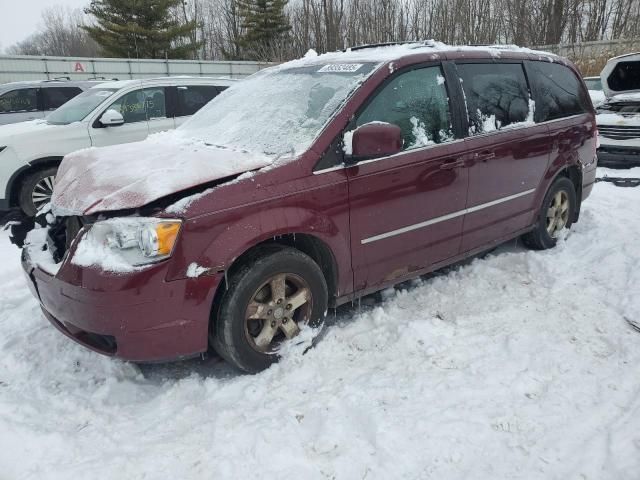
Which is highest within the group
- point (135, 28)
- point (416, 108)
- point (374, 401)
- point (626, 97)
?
point (135, 28)

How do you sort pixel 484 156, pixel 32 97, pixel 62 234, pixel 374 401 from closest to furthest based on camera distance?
1. pixel 374 401
2. pixel 62 234
3. pixel 484 156
4. pixel 32 97

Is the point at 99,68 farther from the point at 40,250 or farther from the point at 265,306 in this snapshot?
the point at 265,306

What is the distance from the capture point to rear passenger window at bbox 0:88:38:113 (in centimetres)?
1091

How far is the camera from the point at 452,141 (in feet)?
12.1

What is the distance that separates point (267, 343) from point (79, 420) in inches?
42.9

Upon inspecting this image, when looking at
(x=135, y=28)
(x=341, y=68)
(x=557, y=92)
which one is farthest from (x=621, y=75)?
(x=135, y=28)

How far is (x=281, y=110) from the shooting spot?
135 inches

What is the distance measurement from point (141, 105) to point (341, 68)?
501 centimetres

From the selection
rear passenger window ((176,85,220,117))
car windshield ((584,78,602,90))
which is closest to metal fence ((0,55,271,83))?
car windshield ((584,78,602,90))

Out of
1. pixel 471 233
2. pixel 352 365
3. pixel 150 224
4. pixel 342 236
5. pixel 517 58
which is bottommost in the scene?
pixel 352 365

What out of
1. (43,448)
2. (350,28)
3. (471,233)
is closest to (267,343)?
(43,448)

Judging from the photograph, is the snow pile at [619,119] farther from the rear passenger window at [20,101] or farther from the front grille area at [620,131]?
the rear passenger window at [20,101]

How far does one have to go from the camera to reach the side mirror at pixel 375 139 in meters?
2.96

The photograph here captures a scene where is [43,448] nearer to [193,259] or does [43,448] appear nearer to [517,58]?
[193,259]
